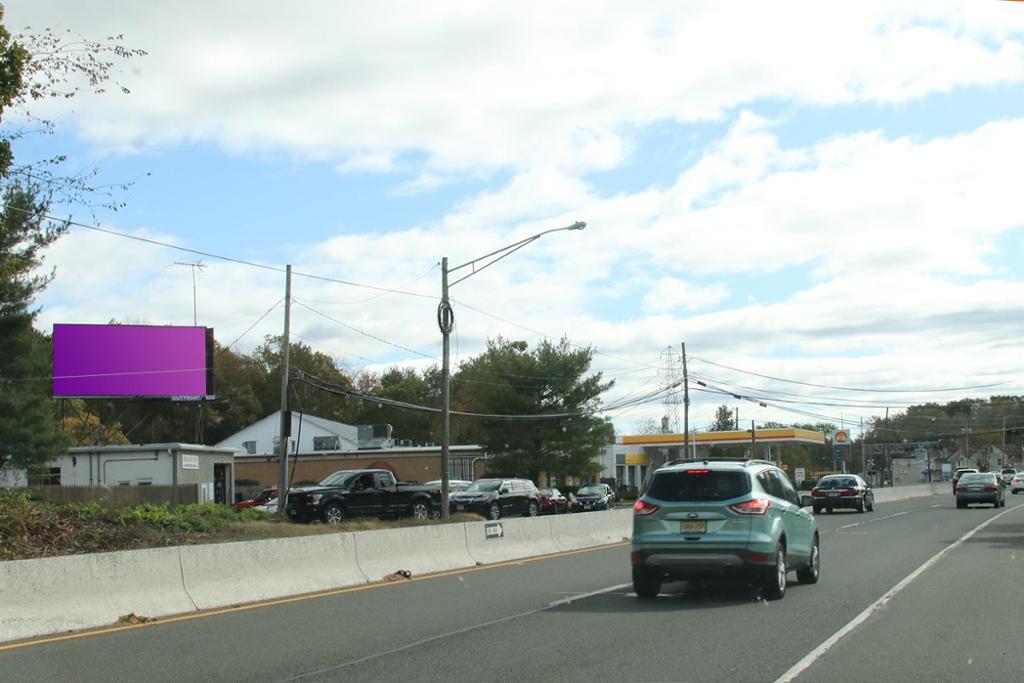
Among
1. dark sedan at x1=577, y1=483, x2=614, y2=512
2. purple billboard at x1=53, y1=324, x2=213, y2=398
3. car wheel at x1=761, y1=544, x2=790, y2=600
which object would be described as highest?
purple billboard at x1=53, y1=324, x2=213, y2=398

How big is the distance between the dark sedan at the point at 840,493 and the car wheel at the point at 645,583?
102 feet

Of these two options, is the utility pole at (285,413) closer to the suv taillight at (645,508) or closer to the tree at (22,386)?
the tree at (22,386)

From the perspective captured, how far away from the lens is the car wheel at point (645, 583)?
13688 mm

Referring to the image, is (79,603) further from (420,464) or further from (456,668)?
(420,464)

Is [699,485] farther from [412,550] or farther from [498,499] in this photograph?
[498,499]

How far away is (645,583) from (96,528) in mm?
8829

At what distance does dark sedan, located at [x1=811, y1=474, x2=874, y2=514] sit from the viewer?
43281 mm

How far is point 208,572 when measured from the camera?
45.3 ft

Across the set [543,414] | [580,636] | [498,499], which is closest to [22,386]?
[498,499]

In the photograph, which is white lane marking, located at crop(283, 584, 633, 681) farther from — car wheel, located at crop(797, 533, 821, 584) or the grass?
the grass

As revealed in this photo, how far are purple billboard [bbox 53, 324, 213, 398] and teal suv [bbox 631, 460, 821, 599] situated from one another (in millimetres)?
39588

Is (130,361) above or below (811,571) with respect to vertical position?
above

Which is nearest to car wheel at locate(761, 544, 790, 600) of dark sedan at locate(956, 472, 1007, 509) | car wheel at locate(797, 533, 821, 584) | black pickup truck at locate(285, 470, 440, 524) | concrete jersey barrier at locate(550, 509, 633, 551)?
car wheel at locate(797, 533, 821, 584)

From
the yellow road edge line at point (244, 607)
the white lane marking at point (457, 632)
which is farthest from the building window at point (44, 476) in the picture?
the white lane marking at point (457, 632)
